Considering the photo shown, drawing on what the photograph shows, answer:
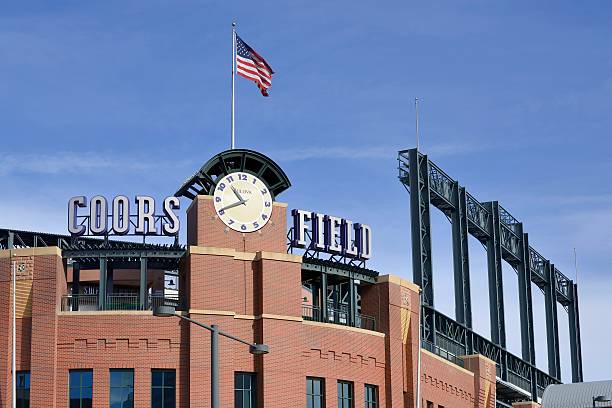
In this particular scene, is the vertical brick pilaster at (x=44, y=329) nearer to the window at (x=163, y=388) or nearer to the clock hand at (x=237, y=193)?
the window at (x=163, y=388)

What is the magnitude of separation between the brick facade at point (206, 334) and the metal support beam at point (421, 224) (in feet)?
75.8

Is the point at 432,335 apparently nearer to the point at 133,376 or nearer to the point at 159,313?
the point at 133,376

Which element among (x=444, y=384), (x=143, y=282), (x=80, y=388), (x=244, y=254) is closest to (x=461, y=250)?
(x=444, y=384)

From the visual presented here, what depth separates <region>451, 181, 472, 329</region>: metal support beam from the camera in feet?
385

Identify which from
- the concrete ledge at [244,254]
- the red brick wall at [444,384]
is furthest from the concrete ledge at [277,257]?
the red brick wall at [444,384]

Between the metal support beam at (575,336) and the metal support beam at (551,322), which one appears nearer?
the metal support beam at (551,322)

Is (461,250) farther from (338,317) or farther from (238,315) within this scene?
(238,315)

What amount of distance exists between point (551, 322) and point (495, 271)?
22.2 m

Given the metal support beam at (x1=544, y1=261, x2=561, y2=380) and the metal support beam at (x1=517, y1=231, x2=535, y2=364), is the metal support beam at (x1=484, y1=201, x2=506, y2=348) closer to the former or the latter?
the metal support beam at (x1=517, y1=231, x2=535, y2=364)

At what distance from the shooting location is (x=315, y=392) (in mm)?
78438

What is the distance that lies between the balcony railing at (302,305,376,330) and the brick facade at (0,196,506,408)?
1484 mm

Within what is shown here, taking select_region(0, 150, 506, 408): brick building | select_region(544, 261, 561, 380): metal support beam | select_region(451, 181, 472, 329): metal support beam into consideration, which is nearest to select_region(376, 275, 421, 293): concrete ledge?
select_region(0, 150, 506, 408): brick building

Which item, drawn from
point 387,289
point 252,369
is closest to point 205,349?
point 252,369

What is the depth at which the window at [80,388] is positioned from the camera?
73750 millimetres
